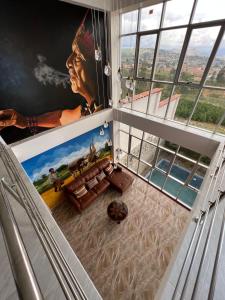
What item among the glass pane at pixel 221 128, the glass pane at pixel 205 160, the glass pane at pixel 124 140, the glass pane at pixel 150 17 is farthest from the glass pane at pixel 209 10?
the glass pane at pixel 124 140

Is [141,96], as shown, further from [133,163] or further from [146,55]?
Result: [133,163]

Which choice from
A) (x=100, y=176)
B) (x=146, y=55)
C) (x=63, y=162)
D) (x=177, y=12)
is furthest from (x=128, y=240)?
(x=177, y=12)

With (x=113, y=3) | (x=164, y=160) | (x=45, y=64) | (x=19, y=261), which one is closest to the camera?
(x=19, y=261)

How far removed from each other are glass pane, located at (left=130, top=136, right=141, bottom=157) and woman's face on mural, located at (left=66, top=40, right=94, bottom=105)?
9.06 feet

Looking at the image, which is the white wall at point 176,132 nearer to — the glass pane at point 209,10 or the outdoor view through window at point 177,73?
the outdoor view through window at point 177,73

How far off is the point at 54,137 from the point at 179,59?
4262mm

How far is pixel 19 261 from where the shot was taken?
49cm

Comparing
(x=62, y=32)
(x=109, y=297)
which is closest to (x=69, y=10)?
(x=62, y=32)

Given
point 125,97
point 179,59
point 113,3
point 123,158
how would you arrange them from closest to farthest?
point 179,59 < point 113,3 < point 125,97 < point 123,158

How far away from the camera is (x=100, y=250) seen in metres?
4.72

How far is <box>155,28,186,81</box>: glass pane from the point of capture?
4164 millimetres

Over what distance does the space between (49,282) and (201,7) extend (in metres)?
5.50

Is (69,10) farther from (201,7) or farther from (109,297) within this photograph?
(109,297)

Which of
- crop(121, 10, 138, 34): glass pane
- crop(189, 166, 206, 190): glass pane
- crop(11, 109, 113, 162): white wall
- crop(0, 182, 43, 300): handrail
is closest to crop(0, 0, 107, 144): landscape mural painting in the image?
crop(11, 109, 113, 162): white wall
